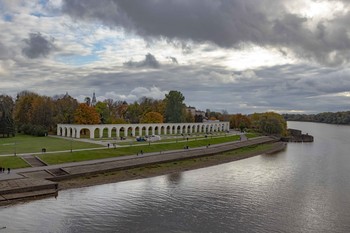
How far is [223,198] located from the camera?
31875 millimetres

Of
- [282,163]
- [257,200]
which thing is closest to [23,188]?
[257,200]

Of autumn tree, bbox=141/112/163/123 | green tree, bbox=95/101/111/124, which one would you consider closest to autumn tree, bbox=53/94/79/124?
green tree, bbox=95/101/111/124

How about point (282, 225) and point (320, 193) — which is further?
point (320, 193)

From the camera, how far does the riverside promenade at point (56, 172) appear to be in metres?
30.2

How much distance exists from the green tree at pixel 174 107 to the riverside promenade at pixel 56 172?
38.5 metres

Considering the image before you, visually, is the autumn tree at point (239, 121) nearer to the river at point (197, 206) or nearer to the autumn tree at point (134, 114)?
the autumn tree at point (134, 114)

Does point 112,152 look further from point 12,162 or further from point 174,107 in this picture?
point 174,107

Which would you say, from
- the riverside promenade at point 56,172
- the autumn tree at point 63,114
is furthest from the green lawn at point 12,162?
the autumn tree at point 63,114

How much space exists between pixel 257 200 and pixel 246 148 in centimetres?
4438

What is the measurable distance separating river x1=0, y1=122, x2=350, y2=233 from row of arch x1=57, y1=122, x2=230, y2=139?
2810 cm

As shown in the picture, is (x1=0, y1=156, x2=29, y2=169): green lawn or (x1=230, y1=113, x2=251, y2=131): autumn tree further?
(x1=230, y1=113, x2=251, y2=131): autumn tree

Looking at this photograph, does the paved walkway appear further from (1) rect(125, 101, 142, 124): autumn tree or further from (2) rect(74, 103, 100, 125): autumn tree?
(1) rect(125, 101, 142, 124): autumn tree

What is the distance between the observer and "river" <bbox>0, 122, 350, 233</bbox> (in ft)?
79.8

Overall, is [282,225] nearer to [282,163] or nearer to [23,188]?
[23,188]
